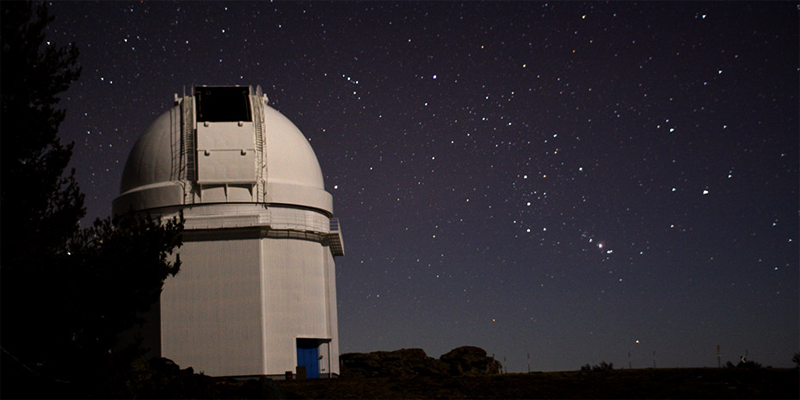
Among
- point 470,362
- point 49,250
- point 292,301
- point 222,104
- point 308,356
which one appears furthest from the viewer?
point 222,104

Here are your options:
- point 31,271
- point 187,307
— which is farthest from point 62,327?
point 187,307

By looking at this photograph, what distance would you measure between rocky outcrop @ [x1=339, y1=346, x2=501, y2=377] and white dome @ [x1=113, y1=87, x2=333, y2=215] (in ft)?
18.2

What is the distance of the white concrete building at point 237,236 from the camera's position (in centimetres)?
2509

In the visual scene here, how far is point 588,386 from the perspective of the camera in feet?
47.2

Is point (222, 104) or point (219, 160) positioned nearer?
point (219, 160)

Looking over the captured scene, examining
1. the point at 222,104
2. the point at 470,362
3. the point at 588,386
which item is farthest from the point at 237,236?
the point at 588,386

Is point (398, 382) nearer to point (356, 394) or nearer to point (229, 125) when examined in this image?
point (356, 394)

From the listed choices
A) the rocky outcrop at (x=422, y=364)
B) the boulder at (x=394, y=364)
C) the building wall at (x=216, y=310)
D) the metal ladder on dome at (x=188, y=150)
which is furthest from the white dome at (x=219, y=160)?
the rocky outcrop at (x=422, y=364)

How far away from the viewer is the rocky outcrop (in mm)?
24031

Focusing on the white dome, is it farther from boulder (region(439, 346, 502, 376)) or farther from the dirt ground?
the dirt ground

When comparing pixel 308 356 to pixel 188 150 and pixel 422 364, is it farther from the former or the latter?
pixel 188 150

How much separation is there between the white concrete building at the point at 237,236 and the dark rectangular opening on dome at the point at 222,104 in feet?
0.11

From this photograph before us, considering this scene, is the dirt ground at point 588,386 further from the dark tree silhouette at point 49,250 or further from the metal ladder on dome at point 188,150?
the metal ladder on dome at point 188,150

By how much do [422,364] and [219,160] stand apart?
29.8ft
